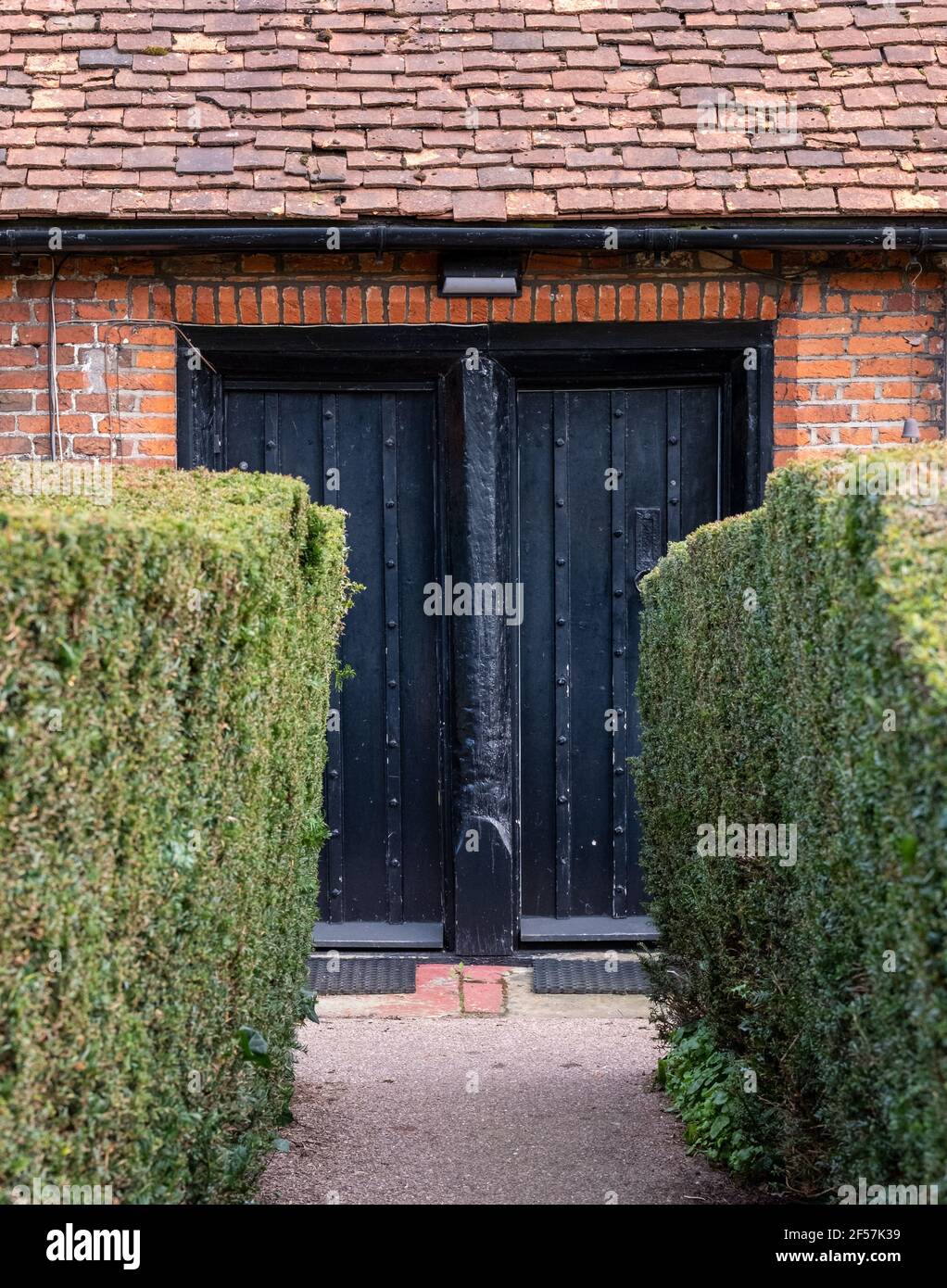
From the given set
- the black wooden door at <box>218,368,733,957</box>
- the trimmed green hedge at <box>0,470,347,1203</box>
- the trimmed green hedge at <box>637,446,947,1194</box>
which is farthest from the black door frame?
the trimmed green hedge at <box>0,470,347,1203</box>

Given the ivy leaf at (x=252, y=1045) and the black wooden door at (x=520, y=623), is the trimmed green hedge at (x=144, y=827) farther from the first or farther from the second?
the black wooden door at (x=520, y=623)

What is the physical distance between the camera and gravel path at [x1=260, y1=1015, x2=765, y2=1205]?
13.3ft

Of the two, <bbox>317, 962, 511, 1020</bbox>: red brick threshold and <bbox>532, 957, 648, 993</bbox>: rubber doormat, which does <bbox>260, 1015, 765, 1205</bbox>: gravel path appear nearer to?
<bbox>317, 962, 511, 1020</bbox>: red brick threshold

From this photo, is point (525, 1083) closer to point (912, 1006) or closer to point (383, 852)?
point (383, 852)

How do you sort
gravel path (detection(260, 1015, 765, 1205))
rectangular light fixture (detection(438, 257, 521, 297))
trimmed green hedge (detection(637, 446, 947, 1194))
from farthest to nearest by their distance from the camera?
rectangular light fixture (detection(438, 257, 521, 297)) → gravel path (detection(260, 1015, 765, 1205)) → trimmed green hedge (detection(637, 446, 947, 1194))

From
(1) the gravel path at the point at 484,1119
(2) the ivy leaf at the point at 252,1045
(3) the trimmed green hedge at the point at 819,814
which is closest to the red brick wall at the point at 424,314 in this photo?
(3) the trimmed green hedge at the point at 819,814

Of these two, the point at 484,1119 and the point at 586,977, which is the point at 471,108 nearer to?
the point at 586,977

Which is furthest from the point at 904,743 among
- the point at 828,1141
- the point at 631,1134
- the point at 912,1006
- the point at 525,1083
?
the point at 525,1083

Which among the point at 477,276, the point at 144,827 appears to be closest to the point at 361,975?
the point at 477,276

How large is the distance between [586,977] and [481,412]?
2.61 metres

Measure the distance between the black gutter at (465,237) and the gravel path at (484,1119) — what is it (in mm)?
3285

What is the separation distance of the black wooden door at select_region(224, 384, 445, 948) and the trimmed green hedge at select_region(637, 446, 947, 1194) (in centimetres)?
196

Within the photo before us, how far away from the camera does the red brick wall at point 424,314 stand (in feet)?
20.3
